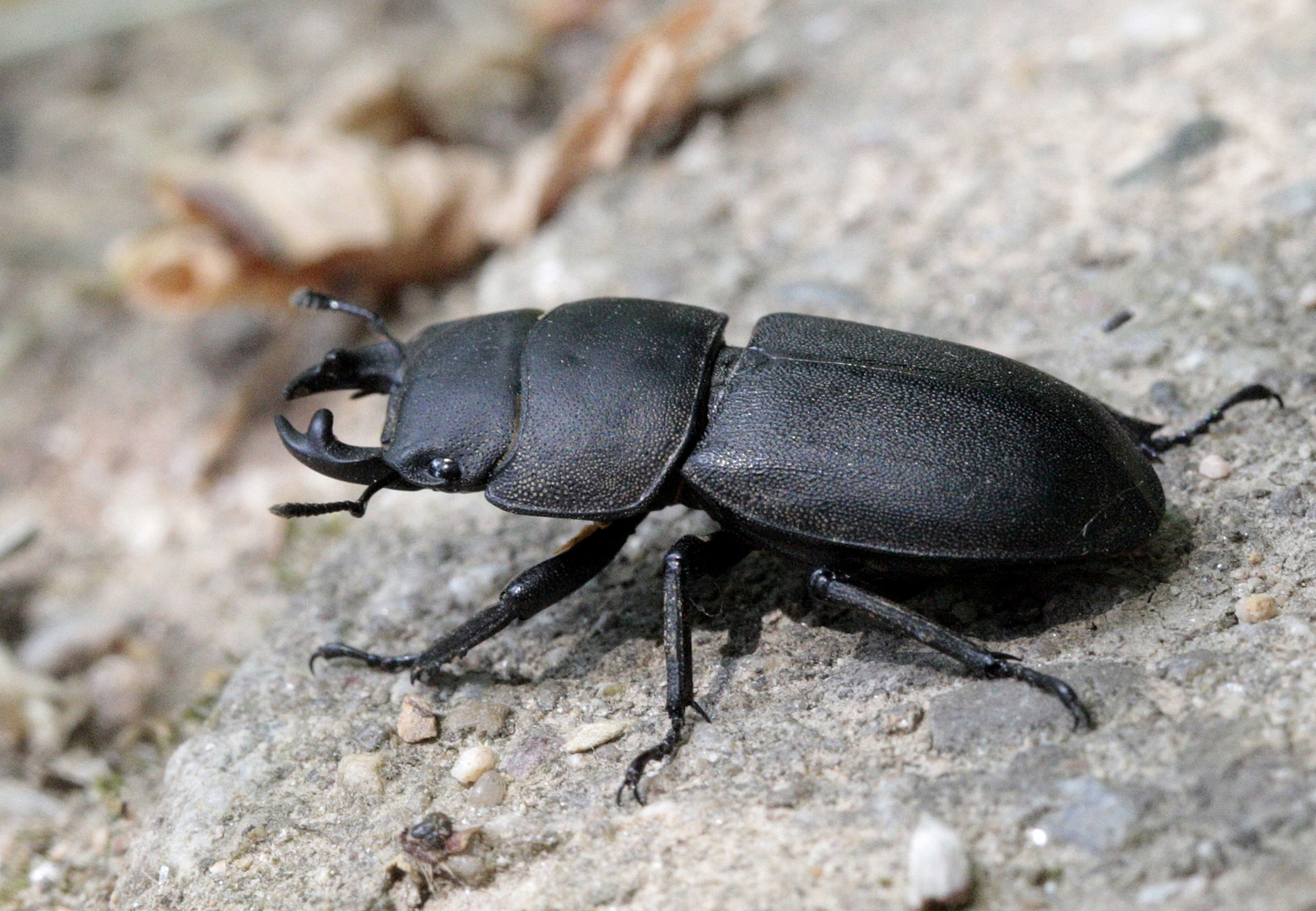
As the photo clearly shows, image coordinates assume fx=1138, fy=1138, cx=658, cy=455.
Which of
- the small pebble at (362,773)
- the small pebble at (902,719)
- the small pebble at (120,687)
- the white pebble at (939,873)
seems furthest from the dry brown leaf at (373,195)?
the white pebble at (939,873)

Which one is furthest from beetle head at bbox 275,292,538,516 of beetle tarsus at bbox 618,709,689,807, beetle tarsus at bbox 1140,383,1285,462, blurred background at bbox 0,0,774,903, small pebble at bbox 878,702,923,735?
beetle tarsus at bbox 1140,383,1285,462

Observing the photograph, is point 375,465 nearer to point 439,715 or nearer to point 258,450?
point 439,715

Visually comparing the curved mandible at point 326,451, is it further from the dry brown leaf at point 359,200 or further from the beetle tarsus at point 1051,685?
the dry brown leaf at point 359,200

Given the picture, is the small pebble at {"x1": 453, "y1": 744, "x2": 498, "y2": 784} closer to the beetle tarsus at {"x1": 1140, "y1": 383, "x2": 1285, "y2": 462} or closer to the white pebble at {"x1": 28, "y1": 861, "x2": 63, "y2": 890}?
the white pebble at {"x1": 28, "y1": 861, "x2": 63, "y2": 890}

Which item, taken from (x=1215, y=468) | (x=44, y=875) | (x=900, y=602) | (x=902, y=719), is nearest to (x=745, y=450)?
(x=900, y=602)

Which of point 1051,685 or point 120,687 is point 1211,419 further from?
point 120,687

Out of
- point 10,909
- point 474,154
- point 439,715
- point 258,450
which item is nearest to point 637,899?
point 439,715
